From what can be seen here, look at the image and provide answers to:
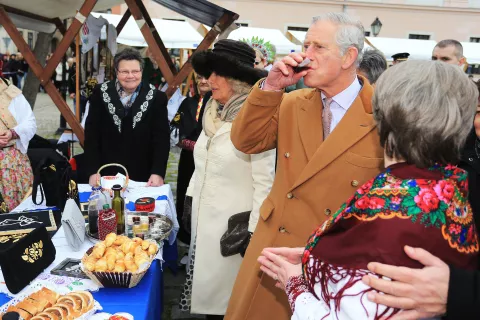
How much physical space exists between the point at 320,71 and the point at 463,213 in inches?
34.7

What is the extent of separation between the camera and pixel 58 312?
1536 millimetres

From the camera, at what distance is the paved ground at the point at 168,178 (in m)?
3.22

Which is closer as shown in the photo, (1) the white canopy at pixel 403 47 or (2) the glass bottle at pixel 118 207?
(2) the glass bottle at pixel 118 207

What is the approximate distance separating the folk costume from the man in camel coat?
53 centimetres

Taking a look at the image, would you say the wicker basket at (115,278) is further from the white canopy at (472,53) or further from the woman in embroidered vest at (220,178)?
the white canopy at (472,53)

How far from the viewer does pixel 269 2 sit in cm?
2067

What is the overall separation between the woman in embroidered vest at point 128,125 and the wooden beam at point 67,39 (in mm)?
1339

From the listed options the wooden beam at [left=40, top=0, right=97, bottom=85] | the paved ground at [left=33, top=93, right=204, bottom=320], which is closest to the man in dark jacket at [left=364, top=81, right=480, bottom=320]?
the paved ground at [left=33, top=93, right=204, bottom=320]

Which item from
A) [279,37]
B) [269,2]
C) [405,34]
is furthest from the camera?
[405,34]

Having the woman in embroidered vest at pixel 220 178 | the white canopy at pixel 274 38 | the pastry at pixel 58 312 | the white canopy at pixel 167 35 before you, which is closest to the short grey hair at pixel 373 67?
the woman in embroidered vest at pixel 220 178

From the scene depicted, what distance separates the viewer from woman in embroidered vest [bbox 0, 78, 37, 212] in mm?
3521

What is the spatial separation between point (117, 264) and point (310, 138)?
1.00 m

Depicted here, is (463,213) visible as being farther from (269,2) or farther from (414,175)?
(269,2)

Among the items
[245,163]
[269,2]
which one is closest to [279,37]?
[269,2]
